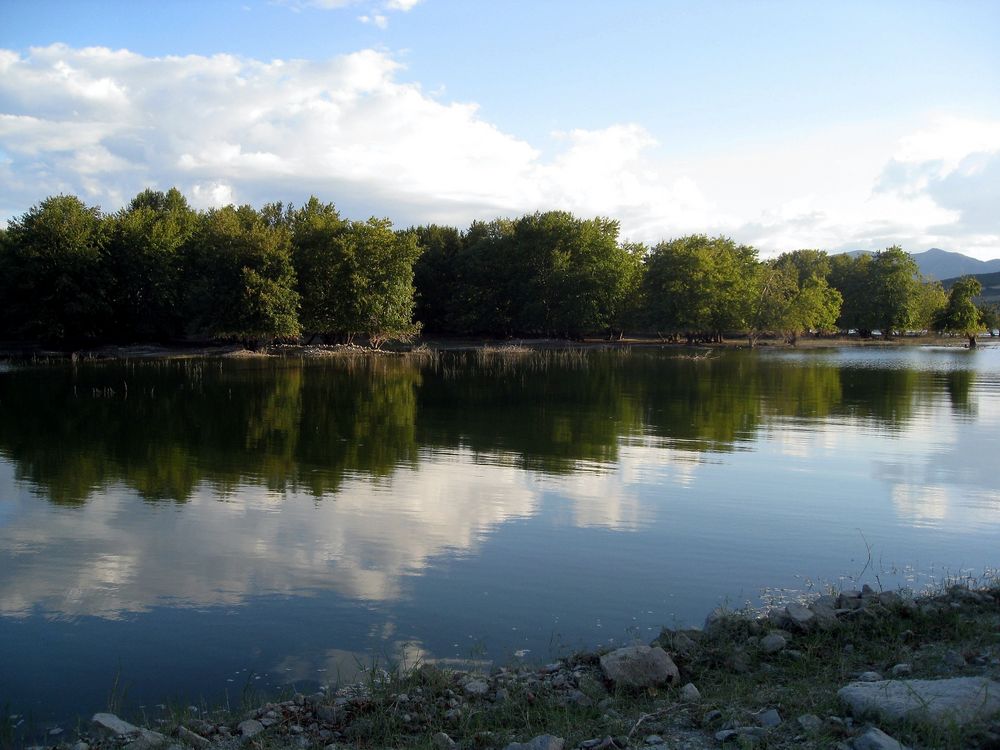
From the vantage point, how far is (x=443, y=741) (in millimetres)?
5543

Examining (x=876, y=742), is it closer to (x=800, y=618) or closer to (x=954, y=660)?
(x=954, y=660)

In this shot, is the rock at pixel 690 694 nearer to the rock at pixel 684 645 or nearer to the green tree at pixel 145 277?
the rock at pixel 684 645

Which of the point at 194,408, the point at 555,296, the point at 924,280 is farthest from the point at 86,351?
the point at 924,280

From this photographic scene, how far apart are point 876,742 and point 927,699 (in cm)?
Result: 100

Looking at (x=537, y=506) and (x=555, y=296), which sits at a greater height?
(x=555, y=296)

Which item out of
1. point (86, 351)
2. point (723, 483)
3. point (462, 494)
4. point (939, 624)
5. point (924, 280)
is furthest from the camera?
point (924, 280)

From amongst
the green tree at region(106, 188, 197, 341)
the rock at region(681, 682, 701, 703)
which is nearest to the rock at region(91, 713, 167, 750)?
the rock at region(681, 682, 701, 703)

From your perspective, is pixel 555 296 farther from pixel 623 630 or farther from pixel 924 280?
pixel 623 630

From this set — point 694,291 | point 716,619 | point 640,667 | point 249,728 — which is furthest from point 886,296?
point 249,728

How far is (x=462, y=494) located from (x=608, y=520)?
3088mm

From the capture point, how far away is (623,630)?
8336 mm

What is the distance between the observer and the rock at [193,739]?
18.3 feet


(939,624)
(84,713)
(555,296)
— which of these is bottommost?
(84,713)

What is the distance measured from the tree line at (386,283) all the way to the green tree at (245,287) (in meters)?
0.12
